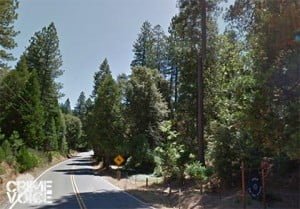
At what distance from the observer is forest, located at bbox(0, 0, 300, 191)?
529 inches

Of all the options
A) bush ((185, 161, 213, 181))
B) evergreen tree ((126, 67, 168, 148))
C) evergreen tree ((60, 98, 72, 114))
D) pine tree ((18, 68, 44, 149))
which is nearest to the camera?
bush ((185, 161, 213, 181))

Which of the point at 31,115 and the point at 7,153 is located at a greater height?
the point at 31,115

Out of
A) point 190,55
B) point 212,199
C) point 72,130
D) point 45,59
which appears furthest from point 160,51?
point 72,130

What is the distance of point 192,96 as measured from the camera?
3800cm

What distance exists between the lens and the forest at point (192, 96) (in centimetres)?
1343

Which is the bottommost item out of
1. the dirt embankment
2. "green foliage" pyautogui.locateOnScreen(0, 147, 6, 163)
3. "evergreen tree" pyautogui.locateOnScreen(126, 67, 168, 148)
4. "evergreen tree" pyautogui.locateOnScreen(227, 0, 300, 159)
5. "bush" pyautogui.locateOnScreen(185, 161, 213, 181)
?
the dirt embankment

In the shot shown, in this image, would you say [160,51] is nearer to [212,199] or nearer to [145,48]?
[145,48]

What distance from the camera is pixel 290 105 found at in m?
12.8

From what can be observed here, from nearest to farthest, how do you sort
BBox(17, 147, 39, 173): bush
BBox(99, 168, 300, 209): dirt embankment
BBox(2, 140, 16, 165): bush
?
BBox(99, 168, 300, 209): dirt embankment → BBox(2, 140, 16, 165): bush → BBox(17, 147, 39, 173): bush

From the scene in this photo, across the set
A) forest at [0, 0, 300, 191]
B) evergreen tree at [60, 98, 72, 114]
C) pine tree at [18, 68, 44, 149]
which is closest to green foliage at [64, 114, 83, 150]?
evergreen tree at [60, 98, 72, 114]

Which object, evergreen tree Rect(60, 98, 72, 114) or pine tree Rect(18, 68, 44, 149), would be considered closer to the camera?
pine tree Rect(18, 68, 44, 149)

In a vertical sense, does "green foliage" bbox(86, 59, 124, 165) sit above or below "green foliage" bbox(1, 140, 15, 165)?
above

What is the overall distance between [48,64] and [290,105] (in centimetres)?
5804

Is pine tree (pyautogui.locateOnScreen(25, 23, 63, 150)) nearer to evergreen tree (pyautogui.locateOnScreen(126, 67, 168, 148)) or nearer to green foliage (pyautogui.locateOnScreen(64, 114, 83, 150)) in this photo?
evergreen tree (pyautogui.locateOnScreen(126, 67, 168, 148))
